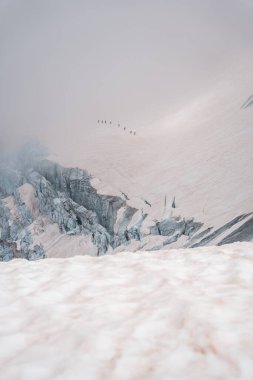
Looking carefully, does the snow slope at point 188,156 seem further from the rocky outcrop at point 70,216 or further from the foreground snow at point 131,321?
the foreground snow at point 131,321

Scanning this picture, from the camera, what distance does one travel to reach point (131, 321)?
4.20 metres

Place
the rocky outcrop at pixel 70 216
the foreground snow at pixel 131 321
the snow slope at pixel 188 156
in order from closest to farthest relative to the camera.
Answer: the foreground snow at pixel 131 321 → the snow slope at pixel 188 156 → the rocky outcrop at pixel 70 216

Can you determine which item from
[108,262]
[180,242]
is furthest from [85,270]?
[180,242]

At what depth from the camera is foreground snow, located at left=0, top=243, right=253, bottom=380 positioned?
3.24 metres

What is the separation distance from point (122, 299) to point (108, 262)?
7.61 feet

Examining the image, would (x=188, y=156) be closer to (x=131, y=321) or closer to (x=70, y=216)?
(x=70, y=216)

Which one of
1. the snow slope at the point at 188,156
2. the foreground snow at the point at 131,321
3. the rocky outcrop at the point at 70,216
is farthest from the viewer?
the rocky outcrop at the point at 70,216

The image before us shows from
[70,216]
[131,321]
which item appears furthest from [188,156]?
[131,321]

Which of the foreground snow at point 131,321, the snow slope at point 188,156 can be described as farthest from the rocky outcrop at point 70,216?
the foreground snow at point 131,321

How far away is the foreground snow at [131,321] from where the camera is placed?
324 centimetres

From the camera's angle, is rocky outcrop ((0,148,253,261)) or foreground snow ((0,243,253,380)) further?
rocky outcrop ((0,148,253,261))

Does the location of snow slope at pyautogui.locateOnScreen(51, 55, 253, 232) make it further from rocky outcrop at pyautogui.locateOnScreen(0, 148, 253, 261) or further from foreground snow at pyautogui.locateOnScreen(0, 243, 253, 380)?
foreground snow at pyautogui.locateOnScreen(0, 243, 253, 380)

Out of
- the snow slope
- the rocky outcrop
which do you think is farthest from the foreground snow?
the snow slope

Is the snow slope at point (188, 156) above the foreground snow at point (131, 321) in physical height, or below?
above
